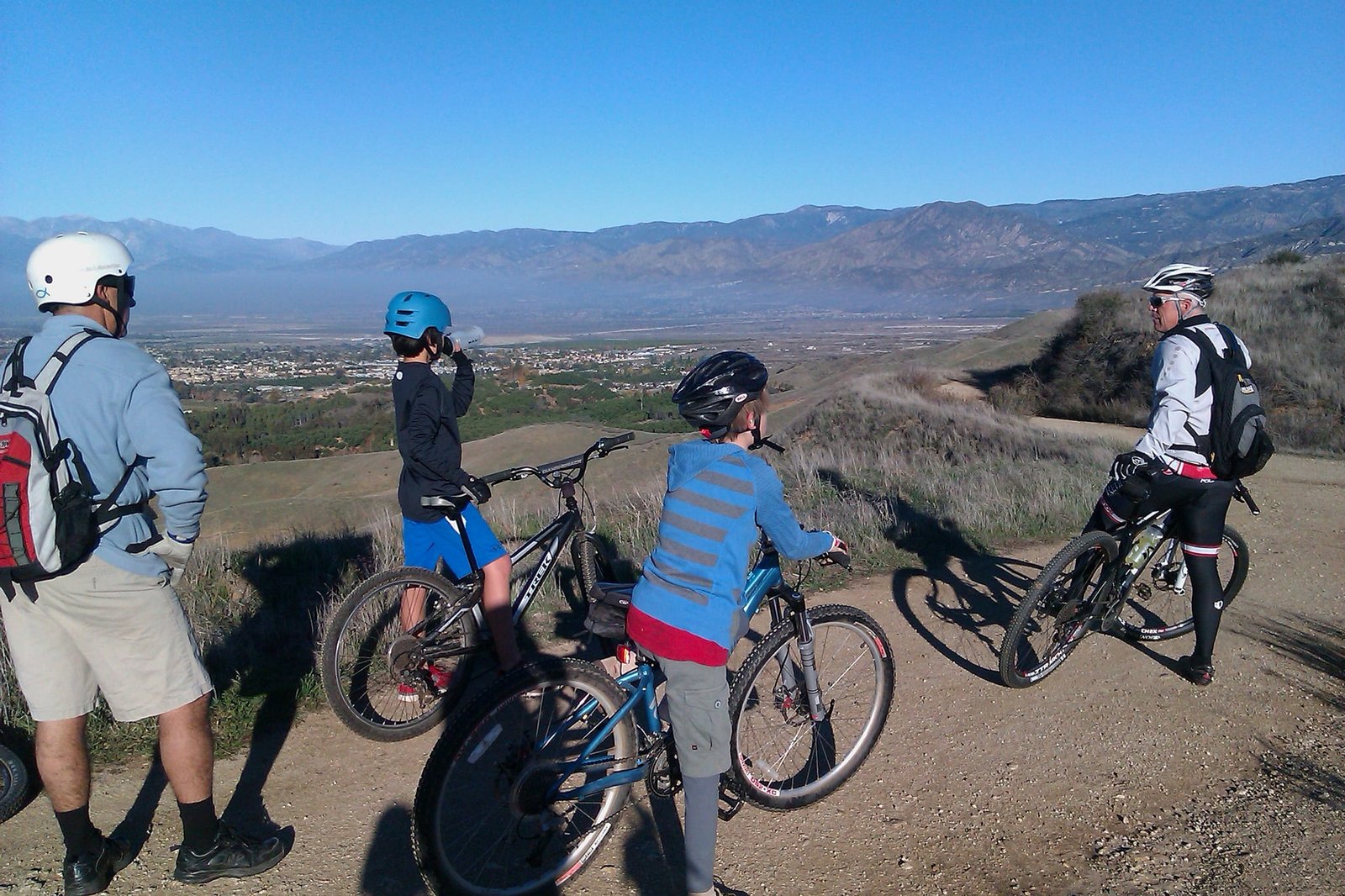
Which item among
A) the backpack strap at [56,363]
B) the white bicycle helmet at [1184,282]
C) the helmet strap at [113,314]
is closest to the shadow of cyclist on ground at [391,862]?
the backpack strap at [56,363]

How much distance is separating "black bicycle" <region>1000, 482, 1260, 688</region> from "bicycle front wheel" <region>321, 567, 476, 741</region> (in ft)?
9.53

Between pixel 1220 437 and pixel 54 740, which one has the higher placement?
pixel 1220 437

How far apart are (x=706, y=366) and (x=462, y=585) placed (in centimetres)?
207

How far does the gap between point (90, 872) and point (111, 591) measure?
40.4 inches

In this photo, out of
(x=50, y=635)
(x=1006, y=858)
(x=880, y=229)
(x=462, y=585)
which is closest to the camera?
(x=50, y=635)

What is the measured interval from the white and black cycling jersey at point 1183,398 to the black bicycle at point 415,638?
119 inches

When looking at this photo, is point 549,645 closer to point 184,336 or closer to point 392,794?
point 392,794

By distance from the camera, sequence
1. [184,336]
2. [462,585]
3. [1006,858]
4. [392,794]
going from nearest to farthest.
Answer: [1006,858]
[392,794]
[462,585]
[184,336]

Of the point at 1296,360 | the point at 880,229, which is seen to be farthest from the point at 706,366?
the point at 880,229

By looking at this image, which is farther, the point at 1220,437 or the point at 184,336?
the point at 184,336

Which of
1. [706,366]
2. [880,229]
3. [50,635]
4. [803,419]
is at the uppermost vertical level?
[880,229]

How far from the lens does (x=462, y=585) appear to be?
4.42 m

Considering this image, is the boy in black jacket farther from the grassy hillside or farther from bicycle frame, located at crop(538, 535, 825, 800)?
the grassy hillside

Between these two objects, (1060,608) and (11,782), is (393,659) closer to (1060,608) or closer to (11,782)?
(11,782)
